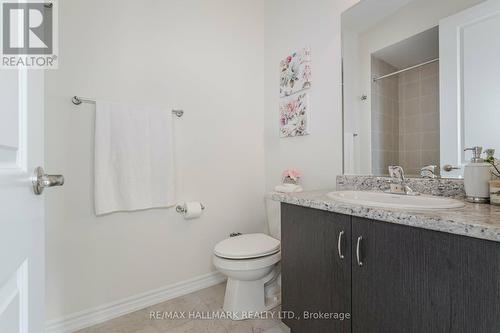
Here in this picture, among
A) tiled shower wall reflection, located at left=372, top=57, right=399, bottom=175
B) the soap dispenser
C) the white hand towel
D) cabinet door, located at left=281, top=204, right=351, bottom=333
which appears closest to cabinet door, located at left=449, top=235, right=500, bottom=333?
cabinet door, located at left=281, top=204, right=351, bottom=333

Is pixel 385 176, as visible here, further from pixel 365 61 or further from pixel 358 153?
pixel 365 61

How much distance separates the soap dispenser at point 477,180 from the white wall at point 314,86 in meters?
0.68

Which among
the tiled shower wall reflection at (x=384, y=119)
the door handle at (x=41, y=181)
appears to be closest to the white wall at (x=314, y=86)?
the tiled shower wall reflection at (x=384, y=119)

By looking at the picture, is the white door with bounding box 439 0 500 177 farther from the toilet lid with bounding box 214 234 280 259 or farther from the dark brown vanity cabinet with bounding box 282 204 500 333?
the toilet lid with bounding box 214 234 280 259

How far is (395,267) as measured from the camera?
77 centimetres

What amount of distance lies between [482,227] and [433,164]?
677 mm

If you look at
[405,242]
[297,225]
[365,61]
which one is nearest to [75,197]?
[297,225]

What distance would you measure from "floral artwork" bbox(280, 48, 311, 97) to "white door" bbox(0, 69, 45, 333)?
1582 mm

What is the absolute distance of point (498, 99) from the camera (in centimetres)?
96

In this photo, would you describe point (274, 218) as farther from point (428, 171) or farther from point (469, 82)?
point (469, 82)

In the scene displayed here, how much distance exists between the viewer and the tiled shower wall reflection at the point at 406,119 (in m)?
1.16

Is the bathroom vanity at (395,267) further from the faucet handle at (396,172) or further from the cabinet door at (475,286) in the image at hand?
the faucet handle at (396,172)

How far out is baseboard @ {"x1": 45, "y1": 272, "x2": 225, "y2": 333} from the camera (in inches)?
53.2

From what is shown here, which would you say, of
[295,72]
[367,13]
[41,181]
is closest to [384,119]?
[367,13]
